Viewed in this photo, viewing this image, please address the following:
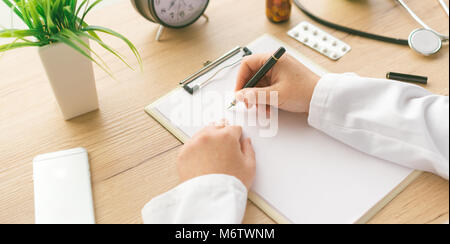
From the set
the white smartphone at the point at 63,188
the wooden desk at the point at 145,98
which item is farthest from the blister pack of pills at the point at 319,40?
the white smartphone at the point at 63,188

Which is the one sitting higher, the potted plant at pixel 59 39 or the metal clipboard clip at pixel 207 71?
the potted plant at pixel 59 39

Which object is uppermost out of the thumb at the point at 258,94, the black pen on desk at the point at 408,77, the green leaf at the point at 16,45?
the green leaf at the point at 16,45

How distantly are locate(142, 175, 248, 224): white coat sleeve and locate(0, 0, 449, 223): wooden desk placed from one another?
0.03 m

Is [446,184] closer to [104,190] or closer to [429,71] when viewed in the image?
[429,71]

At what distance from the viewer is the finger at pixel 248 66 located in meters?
0.74

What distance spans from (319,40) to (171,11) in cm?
31

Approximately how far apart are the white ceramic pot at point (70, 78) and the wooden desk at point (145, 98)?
0.03 meters

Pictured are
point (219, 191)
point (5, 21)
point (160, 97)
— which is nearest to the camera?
point (219, 191)

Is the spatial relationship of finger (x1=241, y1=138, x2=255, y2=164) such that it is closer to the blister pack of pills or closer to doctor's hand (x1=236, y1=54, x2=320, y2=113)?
doctor's hand (x1=236, y1=54, x2=320, y2=113)

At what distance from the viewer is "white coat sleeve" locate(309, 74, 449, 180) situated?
2.02 ft

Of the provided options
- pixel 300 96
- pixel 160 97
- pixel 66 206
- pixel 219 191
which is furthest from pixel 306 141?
pixel 66 206

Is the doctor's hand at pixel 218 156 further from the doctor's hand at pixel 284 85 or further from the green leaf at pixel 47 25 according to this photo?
the green leaf at pixel 47 25

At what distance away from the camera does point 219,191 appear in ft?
1.99
